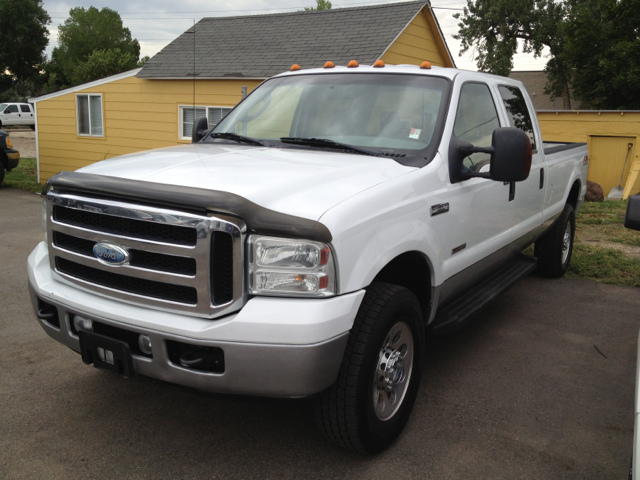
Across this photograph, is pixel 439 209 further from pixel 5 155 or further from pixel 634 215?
pixel 5 155

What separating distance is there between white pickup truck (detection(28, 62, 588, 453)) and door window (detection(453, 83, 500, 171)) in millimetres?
26

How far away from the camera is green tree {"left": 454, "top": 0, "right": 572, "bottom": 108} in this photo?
128ft

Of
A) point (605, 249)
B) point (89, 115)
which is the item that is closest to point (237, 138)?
point (605, 249)

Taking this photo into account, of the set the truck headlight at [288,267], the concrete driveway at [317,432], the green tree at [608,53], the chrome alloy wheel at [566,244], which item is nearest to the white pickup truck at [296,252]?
the truck headlight at [288,267]

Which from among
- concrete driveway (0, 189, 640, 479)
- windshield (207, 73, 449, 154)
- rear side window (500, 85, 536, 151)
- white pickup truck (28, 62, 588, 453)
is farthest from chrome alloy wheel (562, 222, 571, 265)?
windshield (207, 73, 449, 154)

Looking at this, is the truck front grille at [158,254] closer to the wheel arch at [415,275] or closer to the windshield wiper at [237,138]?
the wheel arch at [415,275]

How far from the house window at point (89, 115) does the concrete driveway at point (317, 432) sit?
1213cm

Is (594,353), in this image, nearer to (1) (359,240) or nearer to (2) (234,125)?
(1) (359,240)

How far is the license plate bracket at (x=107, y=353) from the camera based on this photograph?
2.68 m

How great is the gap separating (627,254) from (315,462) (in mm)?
6598

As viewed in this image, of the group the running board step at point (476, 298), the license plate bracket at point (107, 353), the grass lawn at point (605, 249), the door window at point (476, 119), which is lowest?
the grass lawn at point (605, 249)

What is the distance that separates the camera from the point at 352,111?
391 cm

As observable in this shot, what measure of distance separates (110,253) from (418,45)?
12.7 metres

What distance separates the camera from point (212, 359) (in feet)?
8.47
